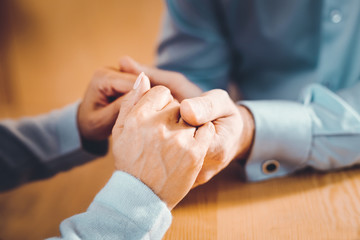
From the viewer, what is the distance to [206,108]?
1.10 feet

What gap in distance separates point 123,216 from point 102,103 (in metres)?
0.22

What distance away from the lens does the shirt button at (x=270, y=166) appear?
1.41 feet

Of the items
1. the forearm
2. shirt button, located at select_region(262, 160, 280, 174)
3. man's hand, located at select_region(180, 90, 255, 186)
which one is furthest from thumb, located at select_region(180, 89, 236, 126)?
the forearm

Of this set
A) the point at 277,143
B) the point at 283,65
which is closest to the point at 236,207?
the point at 277,143

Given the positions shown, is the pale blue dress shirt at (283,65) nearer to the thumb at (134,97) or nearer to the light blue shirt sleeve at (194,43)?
the light blue shirt sleeve at (194,43)

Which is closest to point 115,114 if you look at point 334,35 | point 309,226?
point 309,226

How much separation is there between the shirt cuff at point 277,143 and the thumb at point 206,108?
0.08 m

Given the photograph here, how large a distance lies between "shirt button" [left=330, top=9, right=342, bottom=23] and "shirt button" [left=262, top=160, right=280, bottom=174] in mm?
289

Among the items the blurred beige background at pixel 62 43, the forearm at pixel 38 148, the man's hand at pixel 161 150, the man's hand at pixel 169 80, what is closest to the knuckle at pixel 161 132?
the man's hand at pixel 161 150

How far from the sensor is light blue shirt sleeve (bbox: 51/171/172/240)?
0.29 m

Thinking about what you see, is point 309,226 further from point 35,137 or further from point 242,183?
point 35,137

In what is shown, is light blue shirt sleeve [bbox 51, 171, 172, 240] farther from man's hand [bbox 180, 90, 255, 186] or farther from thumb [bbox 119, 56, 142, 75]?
thumb [bbox 119, 56, 142, 75]

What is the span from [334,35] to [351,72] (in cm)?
8

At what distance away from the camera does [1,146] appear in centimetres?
48
